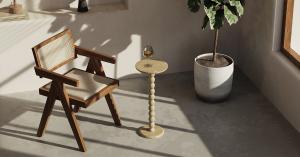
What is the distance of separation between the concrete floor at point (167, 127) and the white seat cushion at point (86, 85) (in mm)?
498

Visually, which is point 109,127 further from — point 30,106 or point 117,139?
point 30,106

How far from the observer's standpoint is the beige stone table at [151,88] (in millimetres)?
4738

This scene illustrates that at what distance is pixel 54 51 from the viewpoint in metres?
4.93

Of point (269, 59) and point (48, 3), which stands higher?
point (48, 3)

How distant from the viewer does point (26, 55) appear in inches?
221

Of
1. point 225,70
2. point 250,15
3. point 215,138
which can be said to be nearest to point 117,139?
point 215,138

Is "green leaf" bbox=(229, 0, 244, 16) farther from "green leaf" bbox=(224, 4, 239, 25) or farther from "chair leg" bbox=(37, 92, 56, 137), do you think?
"chair leg" bbox=(37, 92, 56, 137)

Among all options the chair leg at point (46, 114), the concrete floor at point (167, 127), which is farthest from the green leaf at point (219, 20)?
the chair leg at point (46, 114)

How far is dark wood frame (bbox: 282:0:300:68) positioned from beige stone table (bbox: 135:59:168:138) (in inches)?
50.7

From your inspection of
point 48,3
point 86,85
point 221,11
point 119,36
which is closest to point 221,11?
point 221,11

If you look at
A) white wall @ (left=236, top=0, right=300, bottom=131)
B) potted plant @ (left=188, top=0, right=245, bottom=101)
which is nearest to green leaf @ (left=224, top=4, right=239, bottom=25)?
potted plant @ (left=188, top=0, right=245, bottom=101)

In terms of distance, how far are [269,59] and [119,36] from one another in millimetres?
1612

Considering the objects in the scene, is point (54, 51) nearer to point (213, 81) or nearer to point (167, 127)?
point (167, 127)

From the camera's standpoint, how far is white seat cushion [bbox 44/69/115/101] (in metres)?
4.71
